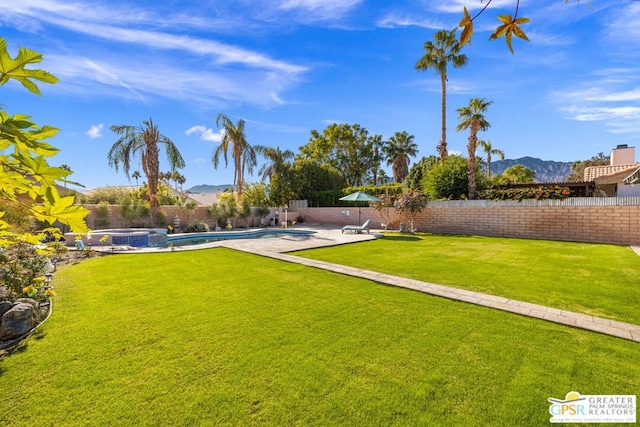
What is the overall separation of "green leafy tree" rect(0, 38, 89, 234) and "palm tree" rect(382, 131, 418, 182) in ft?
131

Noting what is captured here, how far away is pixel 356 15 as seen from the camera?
8734 mm

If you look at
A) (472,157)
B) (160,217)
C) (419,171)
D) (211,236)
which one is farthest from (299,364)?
(419,171)

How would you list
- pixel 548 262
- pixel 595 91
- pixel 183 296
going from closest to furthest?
1. pixel 183 296
2. pixel 548 262
3. pixel 595 91

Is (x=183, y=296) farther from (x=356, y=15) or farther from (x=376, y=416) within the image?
(x=356, y=15)

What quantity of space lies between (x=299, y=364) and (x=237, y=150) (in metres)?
24.7

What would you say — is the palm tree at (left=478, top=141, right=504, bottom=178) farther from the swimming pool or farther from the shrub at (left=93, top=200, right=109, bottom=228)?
the shrub at (left=93, top=200, right=109, bottom=228)

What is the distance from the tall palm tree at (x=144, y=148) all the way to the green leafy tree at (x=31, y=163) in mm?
19593

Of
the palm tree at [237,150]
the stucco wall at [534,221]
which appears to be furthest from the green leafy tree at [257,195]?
the stucco wall at [534,221]

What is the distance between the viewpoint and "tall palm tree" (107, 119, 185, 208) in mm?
17844

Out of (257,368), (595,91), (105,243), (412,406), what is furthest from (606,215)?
(105,243)

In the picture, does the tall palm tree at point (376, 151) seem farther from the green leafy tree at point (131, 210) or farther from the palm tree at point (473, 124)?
the green leafy tree at point (131, 210)

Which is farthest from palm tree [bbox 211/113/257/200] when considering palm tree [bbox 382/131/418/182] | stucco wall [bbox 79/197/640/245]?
palm tree [bbox 382/131/418/182]

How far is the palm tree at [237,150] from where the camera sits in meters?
25.3

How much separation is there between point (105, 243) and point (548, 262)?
17203 millimetres
